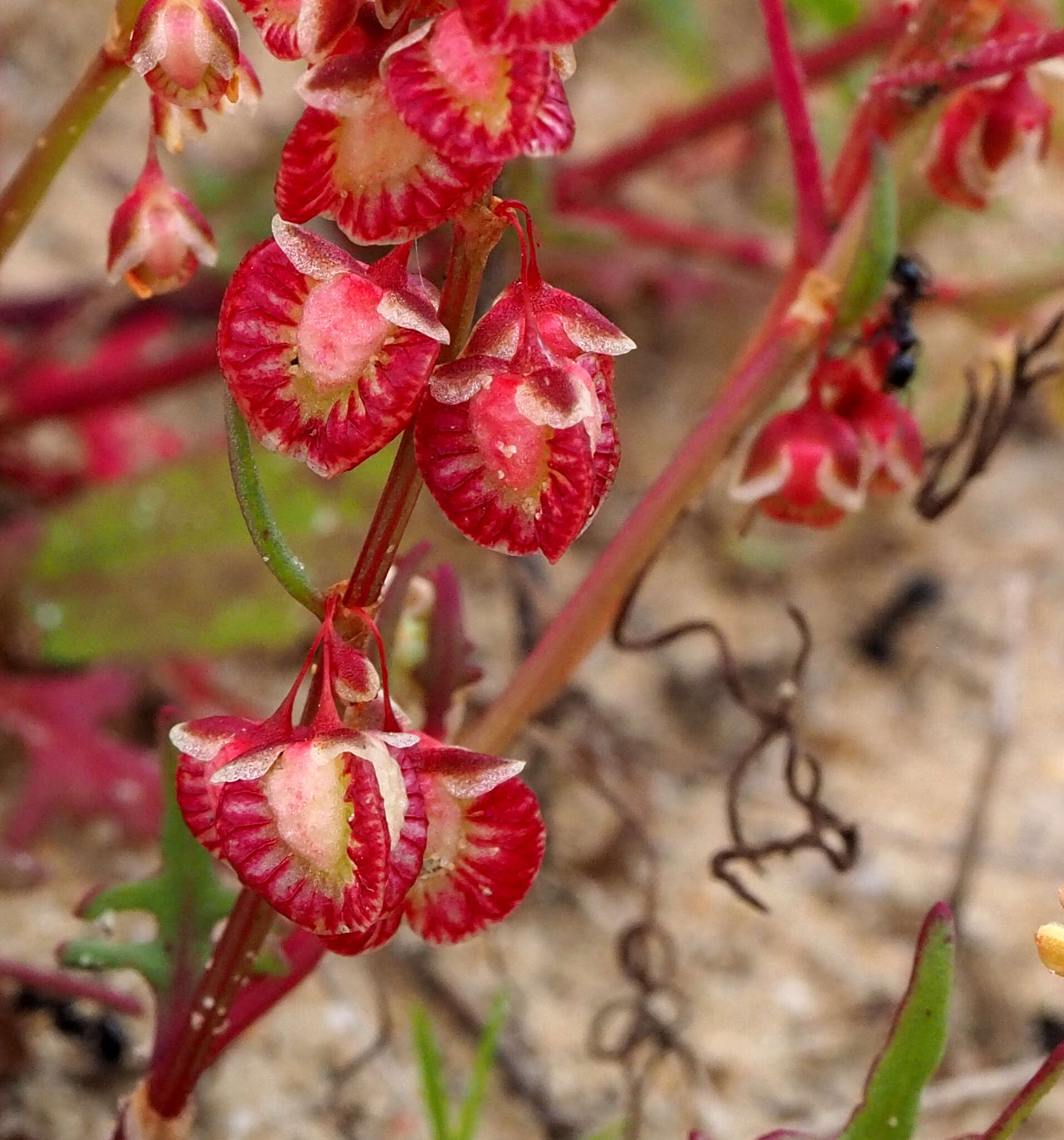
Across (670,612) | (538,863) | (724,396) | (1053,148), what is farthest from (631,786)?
(1053,148)

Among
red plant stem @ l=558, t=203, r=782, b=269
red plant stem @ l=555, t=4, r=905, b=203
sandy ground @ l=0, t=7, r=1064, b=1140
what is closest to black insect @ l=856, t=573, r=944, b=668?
sandy ground @ l=0, t=7, r=1064, b=1140

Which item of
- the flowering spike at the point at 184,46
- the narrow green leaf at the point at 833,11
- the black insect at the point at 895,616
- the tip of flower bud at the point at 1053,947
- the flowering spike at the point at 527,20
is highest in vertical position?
the flowering spike at the point at 527,20

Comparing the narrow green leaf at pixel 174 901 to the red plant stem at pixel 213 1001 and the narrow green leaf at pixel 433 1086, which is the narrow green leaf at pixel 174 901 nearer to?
the red plant stem at pixel 213 1001

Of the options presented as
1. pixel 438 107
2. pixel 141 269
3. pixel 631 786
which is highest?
pixel 438 107

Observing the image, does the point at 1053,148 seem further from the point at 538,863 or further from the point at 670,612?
the point at 538,863

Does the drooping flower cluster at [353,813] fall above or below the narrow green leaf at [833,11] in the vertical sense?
below

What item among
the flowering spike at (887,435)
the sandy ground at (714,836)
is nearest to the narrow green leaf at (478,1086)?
the sandy ground at (714,836)

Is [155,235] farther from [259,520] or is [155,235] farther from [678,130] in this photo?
[678,130]
